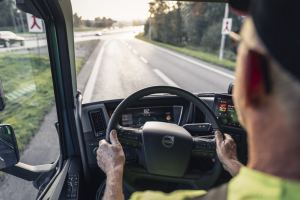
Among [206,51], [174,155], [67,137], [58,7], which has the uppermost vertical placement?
[58,7]

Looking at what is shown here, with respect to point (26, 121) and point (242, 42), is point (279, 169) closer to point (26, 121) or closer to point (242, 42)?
point (242, 42)

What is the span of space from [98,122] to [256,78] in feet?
6.43

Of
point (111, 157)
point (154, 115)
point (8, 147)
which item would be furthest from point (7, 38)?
point (111, 157)

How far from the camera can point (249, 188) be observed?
0.89m

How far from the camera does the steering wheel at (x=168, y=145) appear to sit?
7.02 ft

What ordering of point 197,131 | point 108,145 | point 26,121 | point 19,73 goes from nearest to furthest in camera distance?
point 108,145, point 197,131, point 19,73, point 26,121

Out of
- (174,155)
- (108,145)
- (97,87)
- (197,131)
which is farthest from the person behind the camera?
(97,87)

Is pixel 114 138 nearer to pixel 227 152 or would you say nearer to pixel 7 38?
pixel 227 152

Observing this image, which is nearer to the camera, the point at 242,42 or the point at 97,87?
the point at 242,42

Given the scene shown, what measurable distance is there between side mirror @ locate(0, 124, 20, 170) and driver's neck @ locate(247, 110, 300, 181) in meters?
1.39

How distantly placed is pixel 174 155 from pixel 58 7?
3.80 feet

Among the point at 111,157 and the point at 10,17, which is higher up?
the point at 10,17

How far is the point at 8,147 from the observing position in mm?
1950

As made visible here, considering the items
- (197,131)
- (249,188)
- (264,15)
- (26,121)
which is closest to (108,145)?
(197,131)
